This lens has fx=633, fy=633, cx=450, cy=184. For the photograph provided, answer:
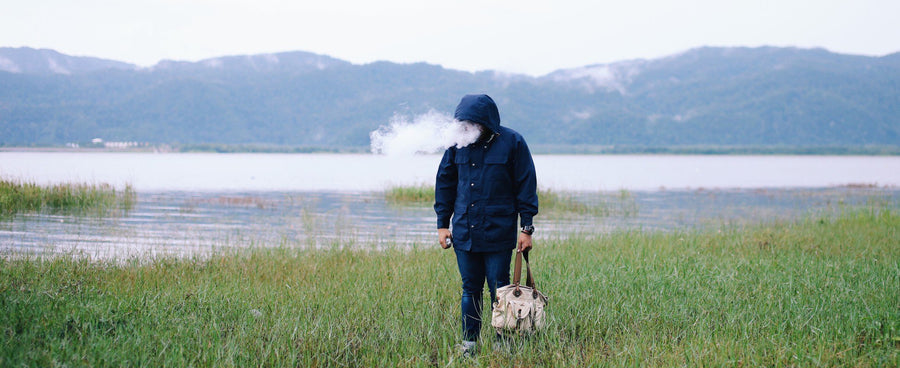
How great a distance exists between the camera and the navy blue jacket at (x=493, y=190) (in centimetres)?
447

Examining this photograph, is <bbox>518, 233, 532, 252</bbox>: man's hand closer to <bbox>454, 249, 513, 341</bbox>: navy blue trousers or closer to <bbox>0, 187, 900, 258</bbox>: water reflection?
<bbox>454, 249, 513, 341</bbox>: navy blue trousers

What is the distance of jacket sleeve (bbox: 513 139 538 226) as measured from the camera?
4.48 metres

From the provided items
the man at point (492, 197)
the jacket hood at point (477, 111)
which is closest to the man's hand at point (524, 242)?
the man at point (492, 197)

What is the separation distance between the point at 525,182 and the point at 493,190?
9.4 inches

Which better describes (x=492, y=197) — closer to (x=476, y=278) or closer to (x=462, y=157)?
(x=462, y=157)

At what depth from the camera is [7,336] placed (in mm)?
4199

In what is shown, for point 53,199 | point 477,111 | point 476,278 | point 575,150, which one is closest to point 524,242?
point 476,278

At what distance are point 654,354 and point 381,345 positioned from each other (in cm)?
194

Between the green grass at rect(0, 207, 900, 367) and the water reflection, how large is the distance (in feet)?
9.88

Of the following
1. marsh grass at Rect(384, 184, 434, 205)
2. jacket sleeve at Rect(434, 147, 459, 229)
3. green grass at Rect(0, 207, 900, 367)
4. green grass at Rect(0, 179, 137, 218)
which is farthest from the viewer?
marsh grass at Rect(384, 184, 434, 205)

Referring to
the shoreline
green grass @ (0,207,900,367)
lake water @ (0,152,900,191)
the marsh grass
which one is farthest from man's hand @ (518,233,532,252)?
the shoreline

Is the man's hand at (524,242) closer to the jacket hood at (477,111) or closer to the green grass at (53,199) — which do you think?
the jacket hood at (477,111)

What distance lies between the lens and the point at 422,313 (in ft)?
18.0

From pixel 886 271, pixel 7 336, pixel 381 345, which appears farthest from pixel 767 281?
pixel 7 336
